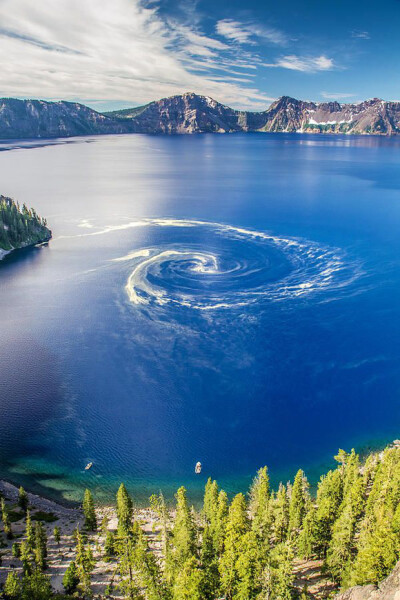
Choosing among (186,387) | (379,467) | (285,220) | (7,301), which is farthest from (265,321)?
(285,220)

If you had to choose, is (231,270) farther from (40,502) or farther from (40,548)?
(40,548)

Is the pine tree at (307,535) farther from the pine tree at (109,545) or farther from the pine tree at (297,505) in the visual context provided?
the pine tree at (109,545)

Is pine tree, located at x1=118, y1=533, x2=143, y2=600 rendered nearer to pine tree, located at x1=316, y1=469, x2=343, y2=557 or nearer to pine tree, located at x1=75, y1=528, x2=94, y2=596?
pine tree, located at x1=75, y1=528, x2=94, y2=596

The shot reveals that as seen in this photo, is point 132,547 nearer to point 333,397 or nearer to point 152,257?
point 333,397

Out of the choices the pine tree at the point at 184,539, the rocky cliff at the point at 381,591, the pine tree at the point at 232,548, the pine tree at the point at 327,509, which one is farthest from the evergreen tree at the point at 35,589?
the pine tree at the point at 327,509

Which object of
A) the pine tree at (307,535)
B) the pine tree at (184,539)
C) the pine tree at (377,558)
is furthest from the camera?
the pine tree at (307,535)

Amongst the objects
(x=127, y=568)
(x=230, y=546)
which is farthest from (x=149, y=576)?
(x=230, y=546)

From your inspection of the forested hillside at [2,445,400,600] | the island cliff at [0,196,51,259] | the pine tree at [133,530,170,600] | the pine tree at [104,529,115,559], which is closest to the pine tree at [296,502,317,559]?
the forested hillside at [2,445,400,600]
